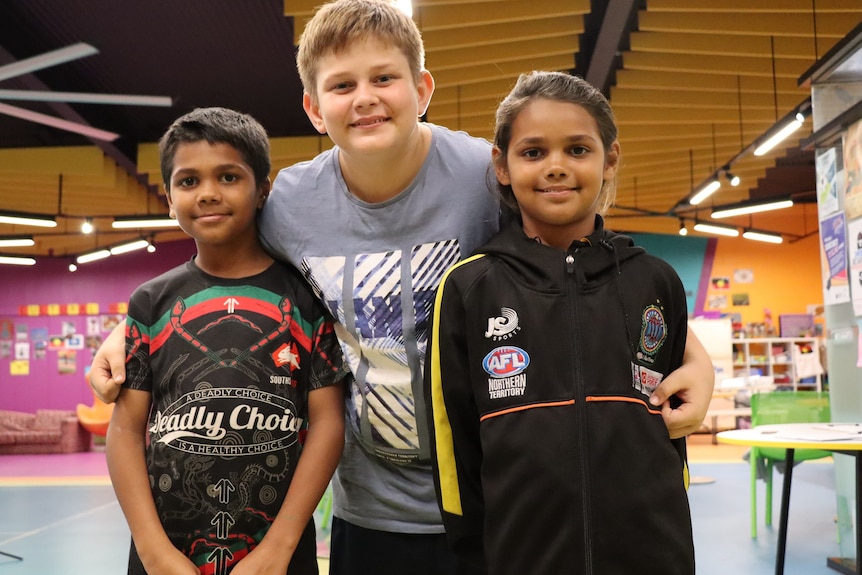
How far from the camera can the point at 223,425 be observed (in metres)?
1.33

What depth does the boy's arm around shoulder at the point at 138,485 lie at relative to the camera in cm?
127

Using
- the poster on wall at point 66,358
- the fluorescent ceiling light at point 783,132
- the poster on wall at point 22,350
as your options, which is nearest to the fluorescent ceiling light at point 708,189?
the fluorescent ceiling light at point 783,132

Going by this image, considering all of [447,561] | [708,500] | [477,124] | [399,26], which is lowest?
[708,500]

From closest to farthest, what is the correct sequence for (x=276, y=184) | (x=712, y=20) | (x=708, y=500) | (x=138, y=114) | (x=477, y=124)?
1. (x=276, y=184)
2. (x=712, y=20)
3. (x=708, y=500)
4. (x=477, y=124)
5. (x=138, y=114)

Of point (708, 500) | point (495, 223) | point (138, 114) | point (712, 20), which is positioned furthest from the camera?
point (138, 114)

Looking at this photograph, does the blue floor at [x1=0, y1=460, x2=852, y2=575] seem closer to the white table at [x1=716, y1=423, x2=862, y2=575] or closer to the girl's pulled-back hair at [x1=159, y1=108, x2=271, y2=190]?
the white table at [x1=716, y1=423, x2=862, y2=575]

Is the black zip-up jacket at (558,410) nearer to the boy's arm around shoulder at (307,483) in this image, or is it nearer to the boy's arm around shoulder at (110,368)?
the boy's arm around shoulder at (307,483)

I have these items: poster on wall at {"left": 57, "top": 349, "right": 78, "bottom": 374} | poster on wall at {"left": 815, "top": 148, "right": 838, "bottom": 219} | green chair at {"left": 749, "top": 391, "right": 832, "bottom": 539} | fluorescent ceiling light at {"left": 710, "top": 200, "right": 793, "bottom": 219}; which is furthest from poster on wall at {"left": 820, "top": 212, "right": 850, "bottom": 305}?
poster on wall at {"left": 57, "top": 349, "right": 78, "bottom": 374}

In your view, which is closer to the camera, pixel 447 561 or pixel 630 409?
pixel 630 409

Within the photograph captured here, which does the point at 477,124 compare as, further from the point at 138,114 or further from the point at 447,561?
the point at 447,561

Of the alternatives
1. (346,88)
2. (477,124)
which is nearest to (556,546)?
(346,88)

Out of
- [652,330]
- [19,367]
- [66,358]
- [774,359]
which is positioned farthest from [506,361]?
[19,367]

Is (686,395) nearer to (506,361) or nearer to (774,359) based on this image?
(506,361)

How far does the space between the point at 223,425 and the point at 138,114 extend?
8409mm
